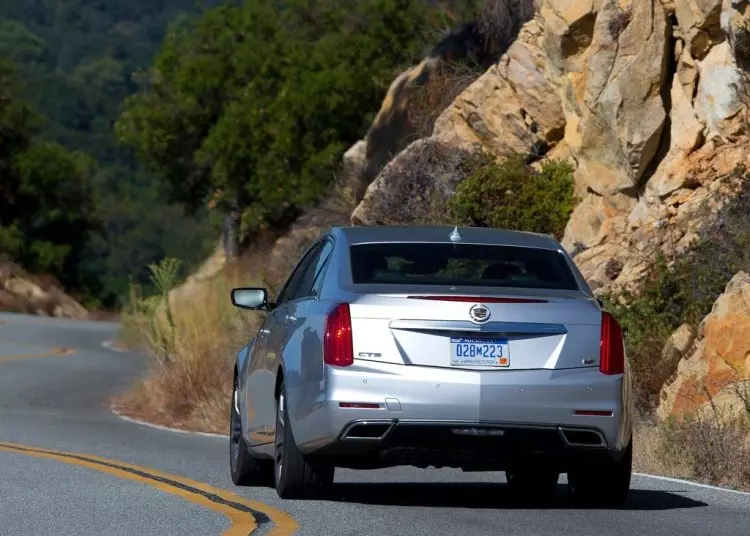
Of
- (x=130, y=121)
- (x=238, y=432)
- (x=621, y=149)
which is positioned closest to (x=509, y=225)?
(x=621, y=149)

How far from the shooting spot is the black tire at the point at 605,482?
10.0 meters

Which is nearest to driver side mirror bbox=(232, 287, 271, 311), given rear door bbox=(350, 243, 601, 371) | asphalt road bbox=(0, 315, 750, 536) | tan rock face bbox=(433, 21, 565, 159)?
asphalt road bbox=(0, 315, 750, 536)

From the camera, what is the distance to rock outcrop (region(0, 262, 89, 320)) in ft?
195

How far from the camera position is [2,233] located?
222ft

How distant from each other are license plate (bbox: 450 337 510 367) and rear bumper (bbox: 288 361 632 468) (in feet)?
0.20

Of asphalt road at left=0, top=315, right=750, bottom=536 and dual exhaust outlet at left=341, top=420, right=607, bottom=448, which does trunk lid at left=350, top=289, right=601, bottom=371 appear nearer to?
dual exhaust outlet at left=341, top=420, right=607, bottom=448

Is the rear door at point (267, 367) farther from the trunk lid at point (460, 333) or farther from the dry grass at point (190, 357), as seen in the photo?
the dry grass at point (190, 357)

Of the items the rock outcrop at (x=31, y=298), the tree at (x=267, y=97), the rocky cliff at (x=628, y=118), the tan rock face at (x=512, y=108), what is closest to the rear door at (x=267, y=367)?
the rocky cliff at (x=628, y=118)

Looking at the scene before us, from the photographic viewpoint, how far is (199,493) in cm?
1064

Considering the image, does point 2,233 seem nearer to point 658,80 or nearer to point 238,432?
point 658,80

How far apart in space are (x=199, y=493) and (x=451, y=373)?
2.18 metres

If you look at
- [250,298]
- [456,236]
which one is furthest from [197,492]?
[456,236]

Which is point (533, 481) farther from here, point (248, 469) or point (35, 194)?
point (35, 194)

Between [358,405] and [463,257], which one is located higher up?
[463,257]
